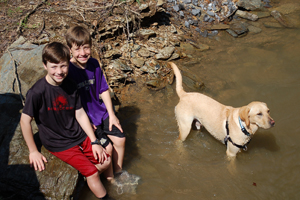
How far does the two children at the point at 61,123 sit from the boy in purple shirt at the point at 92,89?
241 mm

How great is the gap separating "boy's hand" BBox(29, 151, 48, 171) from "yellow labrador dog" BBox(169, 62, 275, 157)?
2.29m

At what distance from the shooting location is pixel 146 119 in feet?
15.8

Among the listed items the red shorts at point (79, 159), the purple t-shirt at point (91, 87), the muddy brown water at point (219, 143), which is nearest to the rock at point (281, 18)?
the muddy brown water at point (219, 143)

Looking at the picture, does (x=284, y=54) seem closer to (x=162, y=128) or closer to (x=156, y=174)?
(x=162, y=128)

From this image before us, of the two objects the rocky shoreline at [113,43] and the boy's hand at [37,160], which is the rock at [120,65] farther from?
the boy's hand at [37,160]

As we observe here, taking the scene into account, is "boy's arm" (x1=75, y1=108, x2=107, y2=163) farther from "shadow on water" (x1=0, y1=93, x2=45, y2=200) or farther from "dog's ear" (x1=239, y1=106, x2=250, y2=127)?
"dog's ear" (x1=239, y1=106, x2=250, y2=127)

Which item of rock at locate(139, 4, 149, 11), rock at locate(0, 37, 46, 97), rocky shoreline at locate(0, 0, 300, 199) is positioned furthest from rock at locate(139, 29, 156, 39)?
rock at locate(0, 37, 46, 97)

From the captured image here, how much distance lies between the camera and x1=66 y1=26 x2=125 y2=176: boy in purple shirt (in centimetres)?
291

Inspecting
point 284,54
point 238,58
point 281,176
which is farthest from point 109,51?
point 284,54

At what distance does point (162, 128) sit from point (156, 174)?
1.10m

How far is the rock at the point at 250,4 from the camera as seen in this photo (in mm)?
8891

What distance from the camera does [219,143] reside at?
Answer: 4375 mm

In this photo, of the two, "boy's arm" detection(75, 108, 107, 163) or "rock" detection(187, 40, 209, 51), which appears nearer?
"boy's arm" detection(75, 108, 107, 163)

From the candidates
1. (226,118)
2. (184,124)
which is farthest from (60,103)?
(226,118)
